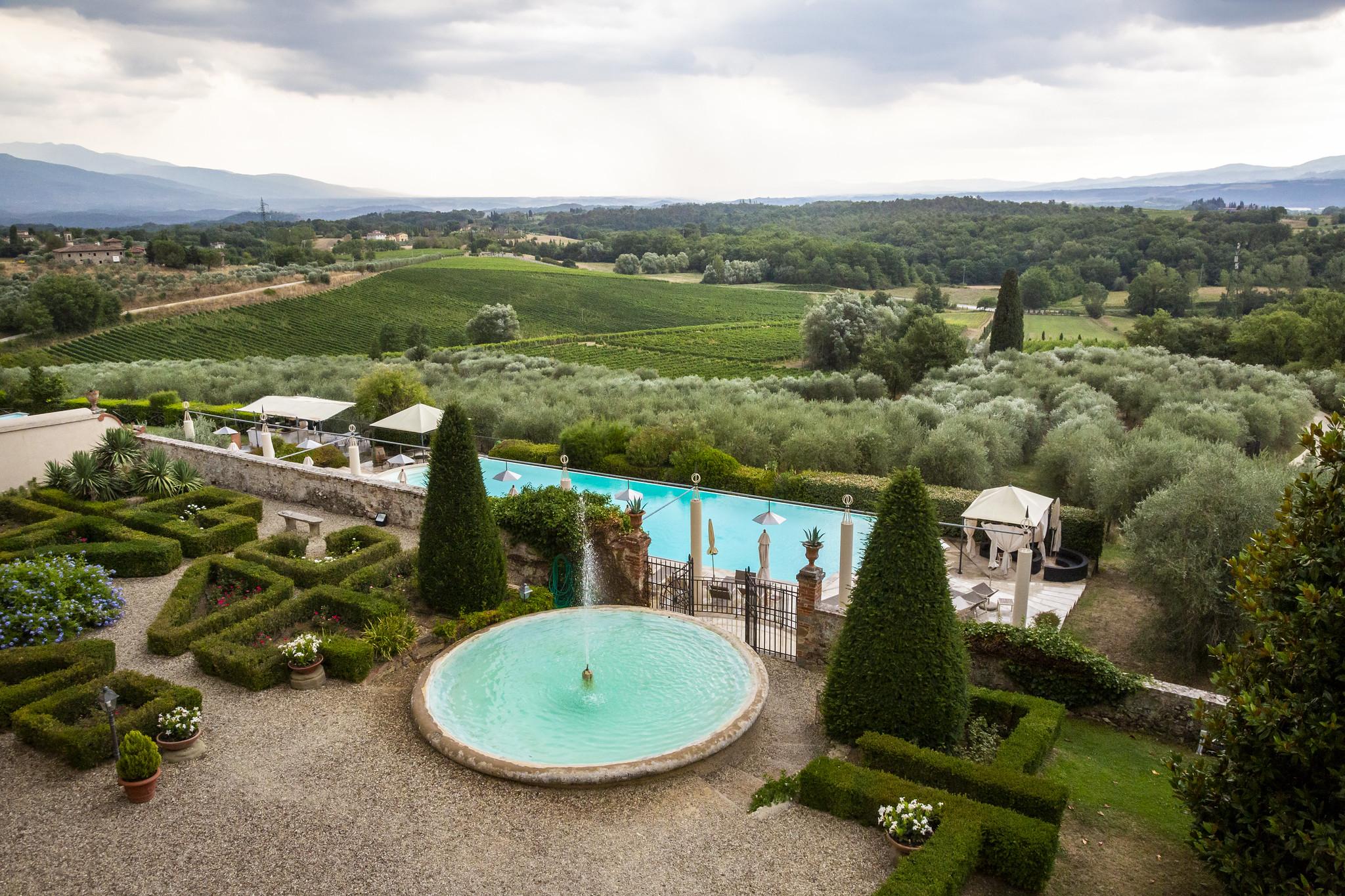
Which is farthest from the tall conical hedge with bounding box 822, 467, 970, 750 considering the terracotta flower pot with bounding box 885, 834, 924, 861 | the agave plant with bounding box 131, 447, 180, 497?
the agave plant with bounding box 131, 447, 180, 497

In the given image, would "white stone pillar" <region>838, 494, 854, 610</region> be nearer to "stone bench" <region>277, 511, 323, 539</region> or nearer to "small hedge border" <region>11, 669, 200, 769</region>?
"small hedge border" <region>11, 669, 200, 769</region>

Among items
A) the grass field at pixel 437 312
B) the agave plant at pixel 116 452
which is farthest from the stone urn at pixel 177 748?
the grass field at pixel 437 312

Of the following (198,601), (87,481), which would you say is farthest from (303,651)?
(87,481)

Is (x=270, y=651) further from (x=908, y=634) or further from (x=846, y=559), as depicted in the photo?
(x=846, y=559)

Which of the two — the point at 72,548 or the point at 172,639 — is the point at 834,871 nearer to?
the point at 172,639

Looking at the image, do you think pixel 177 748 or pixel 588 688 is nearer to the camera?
pixel 177 748

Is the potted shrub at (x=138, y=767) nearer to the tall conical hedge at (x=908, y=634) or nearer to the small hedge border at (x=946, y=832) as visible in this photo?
the small hedge border at (x=946, y=832)
